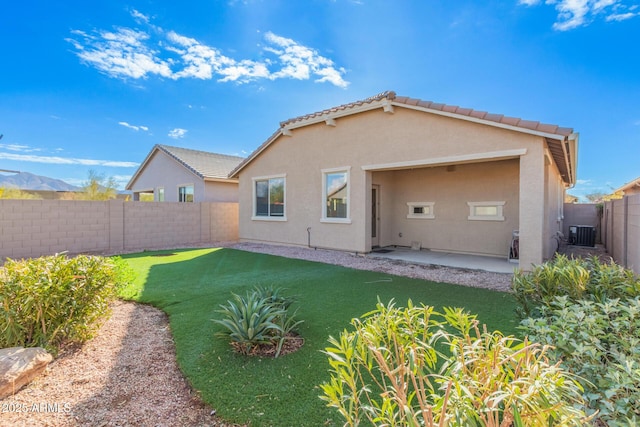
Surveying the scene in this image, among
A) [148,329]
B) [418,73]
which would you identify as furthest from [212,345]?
[418,73]

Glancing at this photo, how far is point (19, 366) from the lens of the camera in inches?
134

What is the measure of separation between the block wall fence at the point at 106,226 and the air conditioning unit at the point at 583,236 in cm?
1770

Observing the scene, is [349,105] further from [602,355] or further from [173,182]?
[173,182]

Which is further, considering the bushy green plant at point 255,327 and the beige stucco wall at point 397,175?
Answer: the beige stucco wall at point 397,175

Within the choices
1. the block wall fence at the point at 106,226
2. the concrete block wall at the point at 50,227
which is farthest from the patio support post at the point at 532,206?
the concrete block wall at the point at 50,227

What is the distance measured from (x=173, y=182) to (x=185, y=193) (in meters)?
1.77

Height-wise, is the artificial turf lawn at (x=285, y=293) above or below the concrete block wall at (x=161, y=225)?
below

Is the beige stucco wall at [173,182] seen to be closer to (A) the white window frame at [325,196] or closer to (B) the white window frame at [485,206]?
(A) the white window frame at [325,196]

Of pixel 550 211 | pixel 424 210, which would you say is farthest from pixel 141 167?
pixel 550 211

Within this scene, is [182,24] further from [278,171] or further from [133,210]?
[133,210]

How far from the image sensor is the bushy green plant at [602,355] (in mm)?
1713

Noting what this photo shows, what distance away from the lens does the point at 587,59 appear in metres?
11.7

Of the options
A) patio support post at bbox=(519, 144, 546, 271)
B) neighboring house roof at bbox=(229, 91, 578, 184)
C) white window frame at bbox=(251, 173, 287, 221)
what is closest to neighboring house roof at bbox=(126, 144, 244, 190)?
white window frame at bbox=(251, 173, 287, 221)

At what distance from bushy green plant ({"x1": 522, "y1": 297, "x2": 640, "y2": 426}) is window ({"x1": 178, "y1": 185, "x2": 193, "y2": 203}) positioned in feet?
71.0
